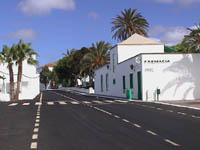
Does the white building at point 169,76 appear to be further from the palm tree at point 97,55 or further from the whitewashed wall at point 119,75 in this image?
the palm tree at point 97,55

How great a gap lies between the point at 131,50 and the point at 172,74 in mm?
15672

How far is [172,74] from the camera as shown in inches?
1257

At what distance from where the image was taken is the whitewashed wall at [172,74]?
1253 inches

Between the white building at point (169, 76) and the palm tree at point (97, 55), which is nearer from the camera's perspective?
the white building at point (169, 76)

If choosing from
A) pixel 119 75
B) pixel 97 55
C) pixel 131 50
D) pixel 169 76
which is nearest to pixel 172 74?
pixel 169 76

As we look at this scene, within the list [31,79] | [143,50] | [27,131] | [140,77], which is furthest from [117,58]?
[27,131]

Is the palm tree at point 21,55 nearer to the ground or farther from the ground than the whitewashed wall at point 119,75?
farther from the ground

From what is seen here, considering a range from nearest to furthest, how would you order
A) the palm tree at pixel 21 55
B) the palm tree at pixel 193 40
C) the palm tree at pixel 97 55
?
the palm tree at pixel 193 40, the palm tree at pixel 21 55, the palm tree at pixel 97 55

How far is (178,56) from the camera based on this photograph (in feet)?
104

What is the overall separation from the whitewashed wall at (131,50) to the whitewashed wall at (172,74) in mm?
14460

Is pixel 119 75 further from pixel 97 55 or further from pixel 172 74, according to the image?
pixel 97 55

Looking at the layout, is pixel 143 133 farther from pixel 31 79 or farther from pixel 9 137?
pixel 31 79

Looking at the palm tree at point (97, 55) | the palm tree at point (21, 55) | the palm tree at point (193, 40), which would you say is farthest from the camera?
the palm tree at point (97, 55)

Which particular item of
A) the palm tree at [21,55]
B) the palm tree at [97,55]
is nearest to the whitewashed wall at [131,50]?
the palm tree at [21,55]
